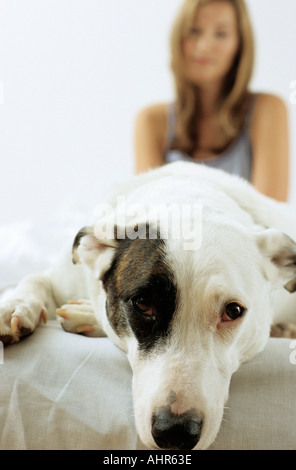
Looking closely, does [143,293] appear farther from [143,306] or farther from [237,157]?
[237,157]

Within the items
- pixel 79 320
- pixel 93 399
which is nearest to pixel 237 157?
pixel 79 320

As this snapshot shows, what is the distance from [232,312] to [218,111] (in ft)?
8.86

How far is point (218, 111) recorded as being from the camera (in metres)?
3.74

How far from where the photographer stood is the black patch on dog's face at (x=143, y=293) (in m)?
1.25

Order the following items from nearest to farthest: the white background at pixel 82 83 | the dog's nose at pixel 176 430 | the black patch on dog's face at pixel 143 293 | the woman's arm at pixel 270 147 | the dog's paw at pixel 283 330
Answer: the dog's nose at pixel 176 430 < the black patch on dog's face at pixel 143 293 < the dog's paw at pixel 283 330 < the woman's arm at pixel 270 147 < the white background at pixel 82 83

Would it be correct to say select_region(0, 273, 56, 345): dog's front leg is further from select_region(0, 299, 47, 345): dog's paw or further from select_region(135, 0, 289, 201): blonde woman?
select_region(135, 0, 289, 201): blonde woman

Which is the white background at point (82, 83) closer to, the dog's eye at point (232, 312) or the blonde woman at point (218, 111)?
the blonde woman at point (218, 111)

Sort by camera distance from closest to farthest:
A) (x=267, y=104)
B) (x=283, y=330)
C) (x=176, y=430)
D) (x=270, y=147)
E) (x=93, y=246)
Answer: (x=176, y=430) → (x=93, y=246) → (x=283, y=330) → (x=270, y=147) → (x=267, y=104)

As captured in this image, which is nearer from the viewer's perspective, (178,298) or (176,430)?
(176,430)

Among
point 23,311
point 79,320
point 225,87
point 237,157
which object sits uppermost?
point 225,87

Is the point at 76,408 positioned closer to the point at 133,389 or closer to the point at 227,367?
the point at 133,389

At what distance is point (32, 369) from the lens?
1.29 m

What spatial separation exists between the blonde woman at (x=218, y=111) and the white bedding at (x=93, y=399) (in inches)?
→ 86.9

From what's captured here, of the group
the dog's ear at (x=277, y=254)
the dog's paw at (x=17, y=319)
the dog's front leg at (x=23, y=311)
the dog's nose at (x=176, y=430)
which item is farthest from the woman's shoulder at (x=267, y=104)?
the dog's nose at (x=176, y=430)
